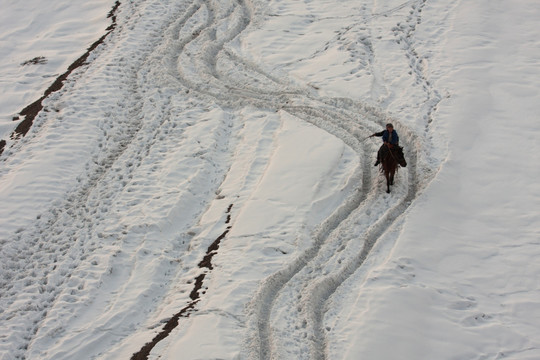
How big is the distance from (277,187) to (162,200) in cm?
268

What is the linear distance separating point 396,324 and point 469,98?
7.95m

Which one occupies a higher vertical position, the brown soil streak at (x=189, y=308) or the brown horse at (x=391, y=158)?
the brown horse at (x=391, y=158)

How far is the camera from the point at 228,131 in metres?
15.5

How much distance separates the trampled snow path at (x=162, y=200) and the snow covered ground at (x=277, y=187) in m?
0.05

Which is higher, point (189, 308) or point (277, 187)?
point (277, 187)

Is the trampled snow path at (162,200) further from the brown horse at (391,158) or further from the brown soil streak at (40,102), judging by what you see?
the brown horse at (391,158)

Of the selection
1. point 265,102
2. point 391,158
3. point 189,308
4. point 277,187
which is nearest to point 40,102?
point 265,102

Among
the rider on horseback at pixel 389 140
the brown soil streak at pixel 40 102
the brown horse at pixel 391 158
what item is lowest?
the brown horse at pixel 391 158

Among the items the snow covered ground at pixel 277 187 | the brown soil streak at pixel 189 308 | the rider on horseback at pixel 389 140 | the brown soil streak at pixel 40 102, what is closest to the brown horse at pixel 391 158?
the rider on horseback at pixel 389 140

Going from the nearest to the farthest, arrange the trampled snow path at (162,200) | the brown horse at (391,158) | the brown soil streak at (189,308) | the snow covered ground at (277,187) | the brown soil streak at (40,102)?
1. the brown soil streak at (189,308)
2. the snow covered ground at (277,187)
3. the trampled snow path at (162,200)
4. the brown horse at (391,158)
5. the brown soil streak at (40,102)

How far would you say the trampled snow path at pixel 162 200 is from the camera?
10.5 meters

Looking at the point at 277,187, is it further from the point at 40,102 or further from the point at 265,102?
the point at 40,102

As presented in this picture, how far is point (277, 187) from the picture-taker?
13.1m

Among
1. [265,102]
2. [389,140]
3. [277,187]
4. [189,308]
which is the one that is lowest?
[189,308]
